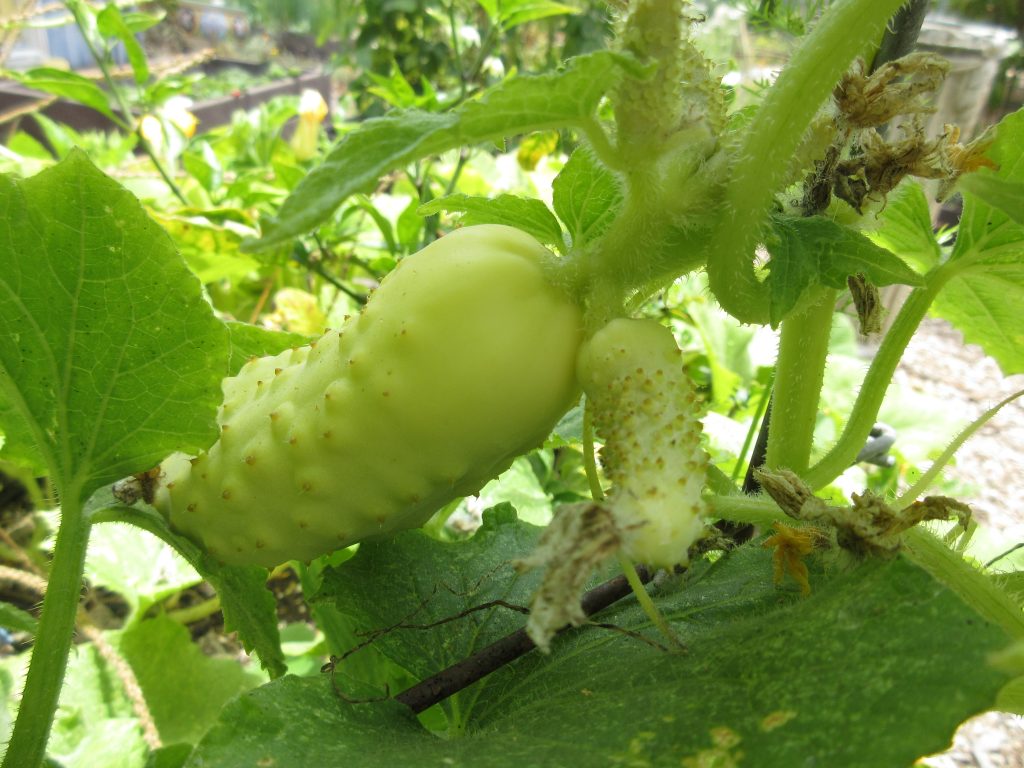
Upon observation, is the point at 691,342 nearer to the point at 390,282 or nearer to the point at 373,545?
the point at 373,545

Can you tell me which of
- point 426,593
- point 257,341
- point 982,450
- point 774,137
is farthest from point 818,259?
point 982,450

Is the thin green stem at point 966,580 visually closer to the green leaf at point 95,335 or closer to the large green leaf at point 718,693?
the large green leaf at point 718,693

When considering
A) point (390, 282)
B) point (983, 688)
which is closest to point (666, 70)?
point (390, 282)

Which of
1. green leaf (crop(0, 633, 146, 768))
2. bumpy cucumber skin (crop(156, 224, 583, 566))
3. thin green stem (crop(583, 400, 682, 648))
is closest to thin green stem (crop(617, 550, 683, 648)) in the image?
thin green stem (crop(583, 400, 682, 648))

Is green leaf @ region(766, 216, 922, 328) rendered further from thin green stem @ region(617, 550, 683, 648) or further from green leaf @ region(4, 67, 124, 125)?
green leaf @ region(4, 67, 124, 125)

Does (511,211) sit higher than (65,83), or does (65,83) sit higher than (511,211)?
(65,83)

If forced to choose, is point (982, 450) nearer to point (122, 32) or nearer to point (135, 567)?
point (135, 567)

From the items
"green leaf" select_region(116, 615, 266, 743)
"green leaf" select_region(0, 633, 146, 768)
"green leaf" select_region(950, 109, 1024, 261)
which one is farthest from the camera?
"green leaf" select_region(116, 615, 266, 743)
